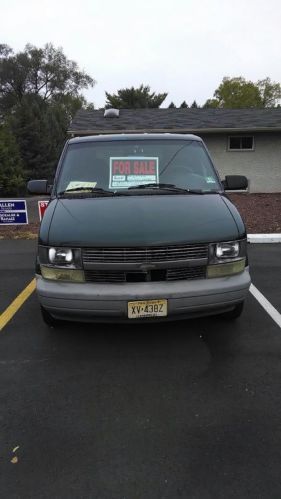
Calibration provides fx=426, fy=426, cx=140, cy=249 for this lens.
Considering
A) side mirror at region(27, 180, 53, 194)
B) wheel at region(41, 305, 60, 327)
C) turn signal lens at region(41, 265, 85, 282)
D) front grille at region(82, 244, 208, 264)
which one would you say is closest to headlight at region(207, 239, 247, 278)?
front grille at region(82, 244, 208, 264)

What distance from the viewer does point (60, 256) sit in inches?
133

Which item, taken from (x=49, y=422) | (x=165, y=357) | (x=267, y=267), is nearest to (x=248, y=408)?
(x=165, y=357)

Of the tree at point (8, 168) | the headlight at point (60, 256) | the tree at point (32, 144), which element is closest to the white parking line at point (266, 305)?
the headlight at point (60, 256)

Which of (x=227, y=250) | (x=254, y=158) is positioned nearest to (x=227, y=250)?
(x=227, y=250)

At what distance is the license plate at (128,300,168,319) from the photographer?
3.25m

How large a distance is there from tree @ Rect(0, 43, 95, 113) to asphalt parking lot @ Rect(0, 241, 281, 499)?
53840 mm

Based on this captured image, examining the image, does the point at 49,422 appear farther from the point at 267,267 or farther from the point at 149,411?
the point at 267,267

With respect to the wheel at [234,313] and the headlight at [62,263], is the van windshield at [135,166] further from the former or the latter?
the wheel at [234,313]

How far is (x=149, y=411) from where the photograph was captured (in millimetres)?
2852

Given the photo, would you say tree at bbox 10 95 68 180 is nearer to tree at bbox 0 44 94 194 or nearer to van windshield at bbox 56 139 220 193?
tree at bbox 0 44 94 194

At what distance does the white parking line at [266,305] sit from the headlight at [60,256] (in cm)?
224

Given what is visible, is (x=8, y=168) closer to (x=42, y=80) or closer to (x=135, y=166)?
(x=135, y=166)

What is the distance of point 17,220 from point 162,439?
7958 mm

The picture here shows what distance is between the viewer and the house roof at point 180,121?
17516 mm
